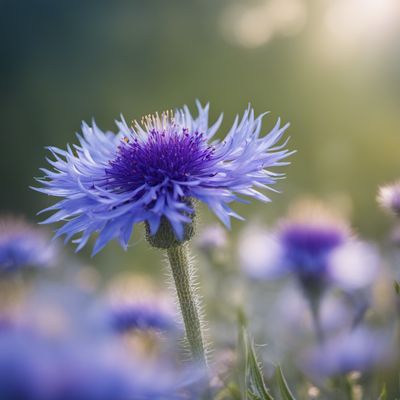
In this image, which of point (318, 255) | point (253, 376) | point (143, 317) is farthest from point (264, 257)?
point (253, 376)

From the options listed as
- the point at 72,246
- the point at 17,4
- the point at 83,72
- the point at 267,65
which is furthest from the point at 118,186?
the point at 17,4

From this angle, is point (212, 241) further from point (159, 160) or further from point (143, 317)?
point (159, 160)

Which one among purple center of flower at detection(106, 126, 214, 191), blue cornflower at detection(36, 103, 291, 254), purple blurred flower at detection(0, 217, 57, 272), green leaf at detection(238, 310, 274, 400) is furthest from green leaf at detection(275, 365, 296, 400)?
purple blurred flower at detection(0, 217, 57, 272)

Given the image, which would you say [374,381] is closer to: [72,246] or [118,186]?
[118,186]

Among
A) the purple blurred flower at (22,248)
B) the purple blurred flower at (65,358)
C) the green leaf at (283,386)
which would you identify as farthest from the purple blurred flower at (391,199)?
the purple blurred flower at (22,248)

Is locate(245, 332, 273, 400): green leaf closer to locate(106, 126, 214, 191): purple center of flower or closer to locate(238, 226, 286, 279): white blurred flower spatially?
locate(106, 126, 214, 191): purple center of flower

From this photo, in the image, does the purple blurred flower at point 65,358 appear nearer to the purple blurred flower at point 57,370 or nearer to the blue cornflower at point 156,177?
the purple blurred flower at point 57,370
